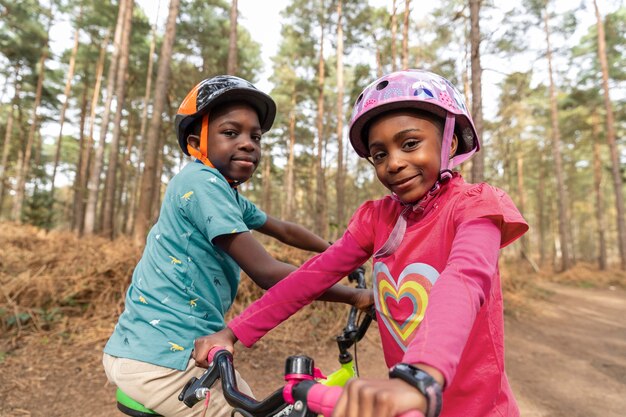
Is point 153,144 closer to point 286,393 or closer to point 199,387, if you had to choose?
point 199,387

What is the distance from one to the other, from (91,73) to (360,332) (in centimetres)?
2724

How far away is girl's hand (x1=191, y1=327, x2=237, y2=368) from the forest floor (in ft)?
10.6

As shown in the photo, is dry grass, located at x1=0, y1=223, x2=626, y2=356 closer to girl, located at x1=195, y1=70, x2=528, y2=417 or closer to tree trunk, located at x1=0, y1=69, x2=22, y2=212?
girl, located at x1=195, y1=70, x2=528, y2=417

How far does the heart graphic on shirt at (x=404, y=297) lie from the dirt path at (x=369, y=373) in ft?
11.5

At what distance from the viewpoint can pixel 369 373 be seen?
206 inches

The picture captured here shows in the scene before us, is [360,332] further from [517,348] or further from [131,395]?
[517,348]

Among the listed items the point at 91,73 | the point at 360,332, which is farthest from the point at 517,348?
the point at 91,73

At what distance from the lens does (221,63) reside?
18500 millimetres

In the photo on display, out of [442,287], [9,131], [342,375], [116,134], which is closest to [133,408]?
[342,375]

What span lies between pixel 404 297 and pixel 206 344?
0.85 metres

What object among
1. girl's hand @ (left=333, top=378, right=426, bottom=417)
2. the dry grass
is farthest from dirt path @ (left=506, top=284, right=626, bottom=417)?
girl's hand @ (left=333, top=378, right=426, bottom=417)

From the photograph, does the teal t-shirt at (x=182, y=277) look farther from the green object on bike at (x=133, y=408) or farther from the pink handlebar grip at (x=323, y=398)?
the pink handlebar grip at (x=323, y=398)

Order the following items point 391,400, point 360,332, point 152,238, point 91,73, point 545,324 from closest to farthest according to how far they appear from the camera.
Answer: point 391,400, point 152,238, point 360,332, point 545,324, point 91,73

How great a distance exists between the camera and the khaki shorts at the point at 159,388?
5.08 feet
